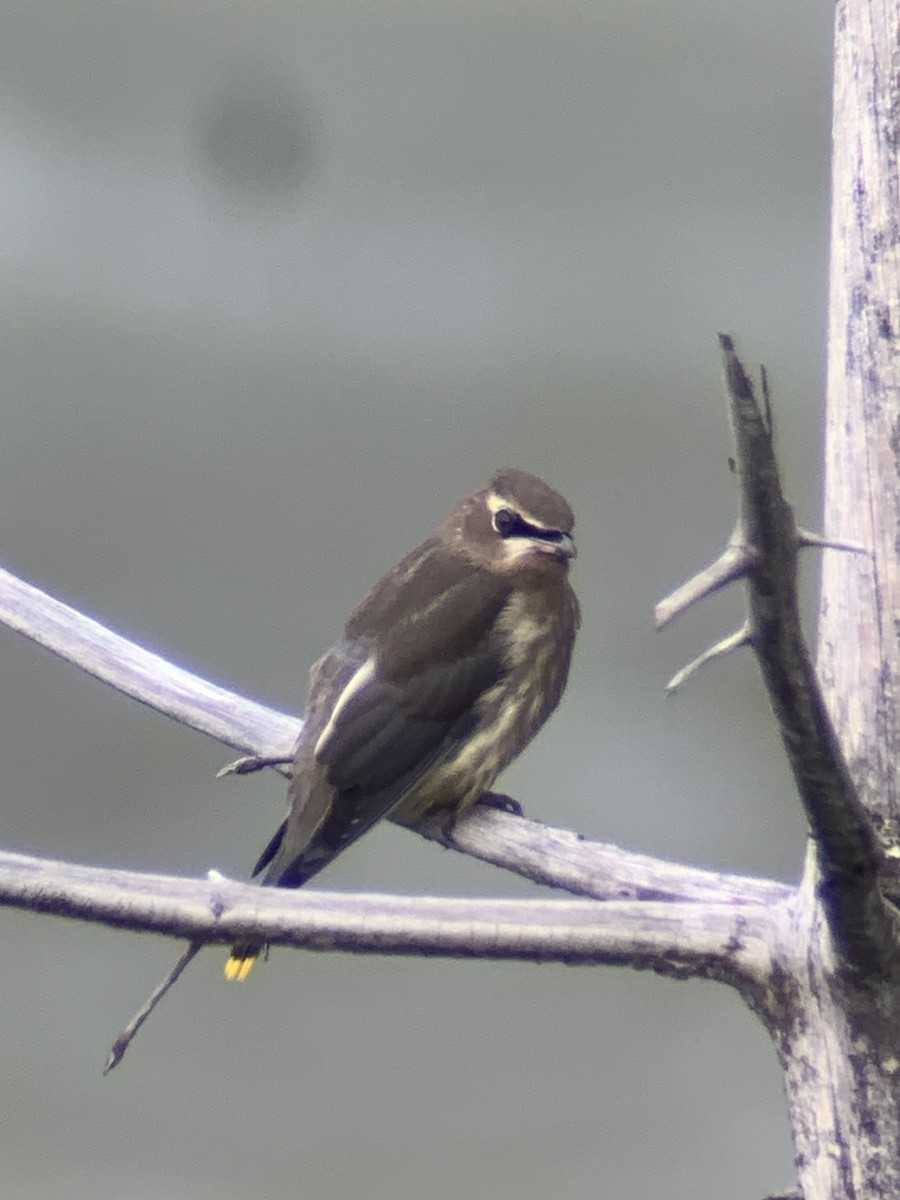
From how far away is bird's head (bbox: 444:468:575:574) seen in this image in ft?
11.5

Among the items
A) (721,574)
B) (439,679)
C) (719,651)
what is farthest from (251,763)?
(721,574)

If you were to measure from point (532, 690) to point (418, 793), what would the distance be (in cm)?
33

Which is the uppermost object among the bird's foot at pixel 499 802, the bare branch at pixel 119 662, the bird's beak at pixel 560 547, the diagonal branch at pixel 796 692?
the diagonal branch at pixel 796 692

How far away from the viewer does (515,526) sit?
3.58 metres

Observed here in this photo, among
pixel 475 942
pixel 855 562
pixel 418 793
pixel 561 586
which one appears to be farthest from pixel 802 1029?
pixel 561 586

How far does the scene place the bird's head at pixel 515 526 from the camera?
350 centimetres

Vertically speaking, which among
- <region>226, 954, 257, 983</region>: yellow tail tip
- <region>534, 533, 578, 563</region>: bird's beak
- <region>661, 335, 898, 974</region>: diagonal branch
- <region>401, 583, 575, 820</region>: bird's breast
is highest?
<region>661, 335, 898, 974</region>: diagonal branch

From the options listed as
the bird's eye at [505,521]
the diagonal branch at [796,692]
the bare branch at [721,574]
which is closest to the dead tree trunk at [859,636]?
the diagonal branch at [796,692]

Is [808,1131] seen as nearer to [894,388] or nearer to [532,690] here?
[894,388]

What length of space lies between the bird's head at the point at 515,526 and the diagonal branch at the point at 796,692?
4.95 ft

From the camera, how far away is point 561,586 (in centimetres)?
367

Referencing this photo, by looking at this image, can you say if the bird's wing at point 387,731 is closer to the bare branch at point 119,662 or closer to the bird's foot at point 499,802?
the bird's foot at point 499,802

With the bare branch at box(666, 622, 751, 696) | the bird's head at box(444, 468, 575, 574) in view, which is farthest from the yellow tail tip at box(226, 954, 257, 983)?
the bare branch at box(666, 622, 751, 696)

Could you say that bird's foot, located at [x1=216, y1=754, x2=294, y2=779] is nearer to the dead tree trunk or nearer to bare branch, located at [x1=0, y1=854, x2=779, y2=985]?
bare branch, located at [x1=0, y1=854, x2=779, y2=985]
